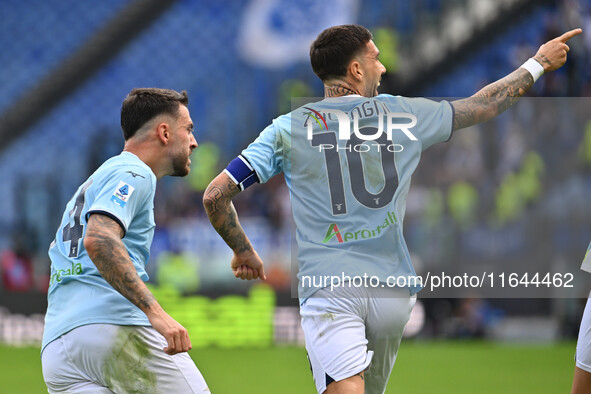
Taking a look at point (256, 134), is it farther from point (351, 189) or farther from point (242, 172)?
point (351, 189)

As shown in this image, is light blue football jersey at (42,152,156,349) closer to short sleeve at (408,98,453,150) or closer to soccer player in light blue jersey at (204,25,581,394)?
soccer player in light blue jersey at (204,25,581,394)

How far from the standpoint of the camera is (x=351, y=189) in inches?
159

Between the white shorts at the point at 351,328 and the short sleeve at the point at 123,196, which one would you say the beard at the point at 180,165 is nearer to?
the short sleeve at the point at 123,196

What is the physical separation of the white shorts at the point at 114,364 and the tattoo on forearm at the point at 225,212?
784 mm

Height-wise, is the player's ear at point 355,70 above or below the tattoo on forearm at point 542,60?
below

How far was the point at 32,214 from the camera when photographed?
49.3 ft

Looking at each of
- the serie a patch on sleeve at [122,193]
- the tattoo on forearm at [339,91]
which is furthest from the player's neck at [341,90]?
the serie a patch on sleeve at [122,193]

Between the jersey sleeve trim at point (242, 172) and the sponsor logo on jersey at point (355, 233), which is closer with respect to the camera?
the sponsor logo on jersey at point (355, 233)

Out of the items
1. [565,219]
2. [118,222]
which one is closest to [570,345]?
[565,219]

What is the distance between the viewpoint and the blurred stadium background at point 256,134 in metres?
13.2

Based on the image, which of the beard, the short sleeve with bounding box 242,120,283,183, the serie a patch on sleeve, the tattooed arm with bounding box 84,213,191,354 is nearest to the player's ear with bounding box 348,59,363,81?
the short sleeve with bounding box 242,120,283,183

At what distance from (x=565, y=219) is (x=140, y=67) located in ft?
28.6

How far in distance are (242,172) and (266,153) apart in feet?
0.46

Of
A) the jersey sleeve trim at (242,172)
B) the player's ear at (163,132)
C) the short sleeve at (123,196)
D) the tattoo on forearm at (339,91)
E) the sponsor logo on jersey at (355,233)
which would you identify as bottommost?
the sponsor logo on jersey at (355,233)
